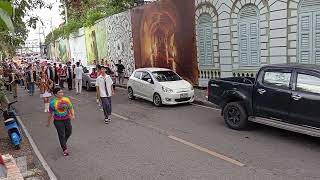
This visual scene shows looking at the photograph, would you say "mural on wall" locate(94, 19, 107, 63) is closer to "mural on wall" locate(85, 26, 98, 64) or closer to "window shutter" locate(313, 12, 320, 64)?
"mural on wall" locate(85, 26, 98, 64)

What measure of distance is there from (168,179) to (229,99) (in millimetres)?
4164

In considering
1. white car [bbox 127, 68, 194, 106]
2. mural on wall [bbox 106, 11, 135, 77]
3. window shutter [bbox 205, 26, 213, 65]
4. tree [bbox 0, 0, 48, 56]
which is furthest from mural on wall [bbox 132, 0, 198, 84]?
tree [bbox 0, 0, 48, 56]

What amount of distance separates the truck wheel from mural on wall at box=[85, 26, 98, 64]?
2394cm

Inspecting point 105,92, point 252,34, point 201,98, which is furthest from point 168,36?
point 105,92

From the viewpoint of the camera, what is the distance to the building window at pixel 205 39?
16578 millimetres

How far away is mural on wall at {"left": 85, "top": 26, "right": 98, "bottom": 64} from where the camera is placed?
32.8 meters

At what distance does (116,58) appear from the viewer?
27500mm

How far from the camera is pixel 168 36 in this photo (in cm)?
1914

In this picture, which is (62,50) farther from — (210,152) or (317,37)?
(210,152)

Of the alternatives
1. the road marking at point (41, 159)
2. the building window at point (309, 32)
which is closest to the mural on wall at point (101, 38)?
the building window at point (309, 32)

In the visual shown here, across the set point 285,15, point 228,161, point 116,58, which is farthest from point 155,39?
point 228,161

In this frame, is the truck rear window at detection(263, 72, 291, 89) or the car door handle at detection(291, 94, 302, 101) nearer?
the car door handle at detection(291, 94, 302, 101)

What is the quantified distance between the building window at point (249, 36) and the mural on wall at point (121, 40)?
424 inches

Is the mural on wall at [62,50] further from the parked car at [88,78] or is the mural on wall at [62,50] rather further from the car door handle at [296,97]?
the car door handle at [296,97]
